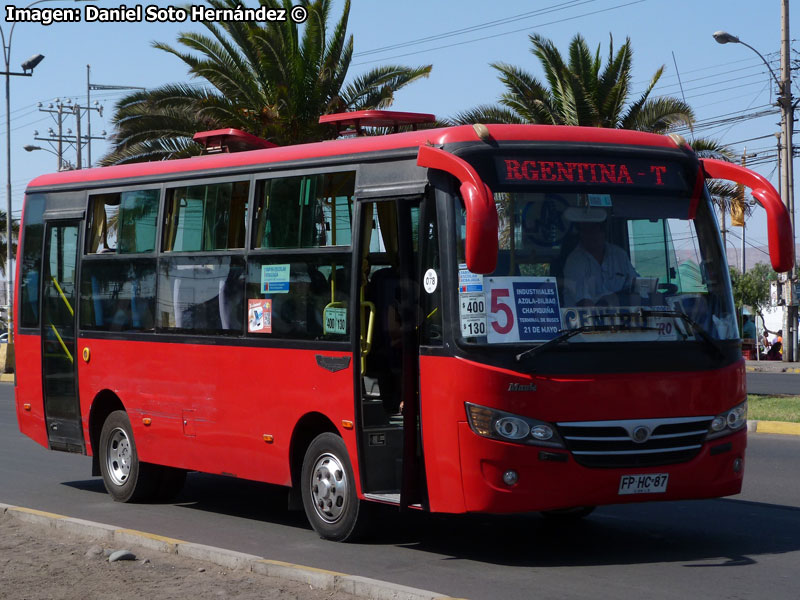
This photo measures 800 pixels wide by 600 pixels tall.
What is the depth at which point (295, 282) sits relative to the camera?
9.51m

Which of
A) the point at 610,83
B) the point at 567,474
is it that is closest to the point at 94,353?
the point at 567,474

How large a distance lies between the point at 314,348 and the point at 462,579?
7.46 ft

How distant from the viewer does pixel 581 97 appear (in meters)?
23.0

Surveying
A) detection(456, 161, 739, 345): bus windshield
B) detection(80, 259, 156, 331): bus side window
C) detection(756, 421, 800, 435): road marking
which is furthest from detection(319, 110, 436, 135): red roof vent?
detection(756, 421, 800, 435): road marking

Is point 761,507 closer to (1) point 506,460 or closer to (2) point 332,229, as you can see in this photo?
(1) point 506,460

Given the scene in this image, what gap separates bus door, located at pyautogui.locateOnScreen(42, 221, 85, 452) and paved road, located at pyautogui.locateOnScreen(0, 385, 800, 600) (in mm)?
638

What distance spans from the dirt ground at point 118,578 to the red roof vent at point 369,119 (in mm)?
3879

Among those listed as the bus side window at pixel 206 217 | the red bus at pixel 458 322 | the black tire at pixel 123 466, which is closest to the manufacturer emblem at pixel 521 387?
the red bus at pixel 458 322

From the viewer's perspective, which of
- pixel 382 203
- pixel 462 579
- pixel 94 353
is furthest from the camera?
pixel 94 353

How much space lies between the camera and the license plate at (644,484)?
796 centimetres

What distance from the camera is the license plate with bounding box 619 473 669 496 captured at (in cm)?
796

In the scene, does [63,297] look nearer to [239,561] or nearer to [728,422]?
[239,561]

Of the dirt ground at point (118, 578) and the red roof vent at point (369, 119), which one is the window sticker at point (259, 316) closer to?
the red roof vent at point (369, 119)

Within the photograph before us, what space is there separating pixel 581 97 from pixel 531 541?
15.1 meters
